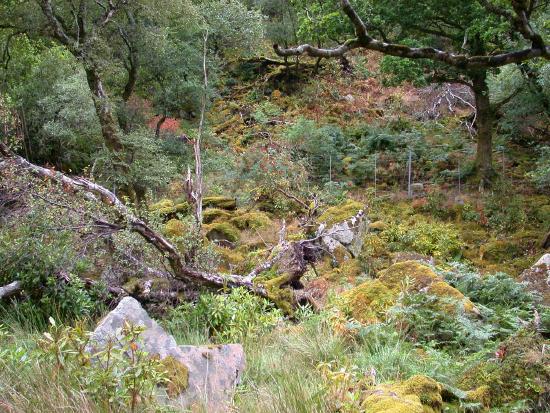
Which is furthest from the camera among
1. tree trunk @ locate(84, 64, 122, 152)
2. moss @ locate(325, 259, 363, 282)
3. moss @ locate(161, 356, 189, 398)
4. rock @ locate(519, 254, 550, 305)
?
tree trunk @ locate(84, 64, 122, 152)

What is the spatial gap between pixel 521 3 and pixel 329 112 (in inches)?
760

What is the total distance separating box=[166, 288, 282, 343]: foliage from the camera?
17.6 ft

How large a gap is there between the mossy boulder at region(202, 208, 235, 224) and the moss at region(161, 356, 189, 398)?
9751 mm

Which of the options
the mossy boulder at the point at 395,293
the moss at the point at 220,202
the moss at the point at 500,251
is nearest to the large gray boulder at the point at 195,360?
the mossy boulder at the point at 395,293

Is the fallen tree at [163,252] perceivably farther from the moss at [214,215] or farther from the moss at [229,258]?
the moss at [214,215]

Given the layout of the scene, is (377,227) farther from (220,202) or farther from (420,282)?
(420,282)

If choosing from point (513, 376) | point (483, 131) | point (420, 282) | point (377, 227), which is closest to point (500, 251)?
point (377, 227)

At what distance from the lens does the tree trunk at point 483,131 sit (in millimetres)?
14508

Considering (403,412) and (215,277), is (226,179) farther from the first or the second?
(403,412)

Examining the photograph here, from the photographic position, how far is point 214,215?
542 inches

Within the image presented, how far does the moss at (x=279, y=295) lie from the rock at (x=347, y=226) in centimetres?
386

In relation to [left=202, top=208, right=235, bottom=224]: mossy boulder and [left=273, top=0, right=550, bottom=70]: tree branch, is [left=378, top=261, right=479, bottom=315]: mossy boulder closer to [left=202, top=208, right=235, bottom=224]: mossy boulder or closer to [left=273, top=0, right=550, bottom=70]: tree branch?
[left=273, top=0, right=550, bottom=70]: tree branch

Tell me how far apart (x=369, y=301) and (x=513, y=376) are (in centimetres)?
263

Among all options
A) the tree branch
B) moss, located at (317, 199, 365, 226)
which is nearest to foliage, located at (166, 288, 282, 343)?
the tree branch
